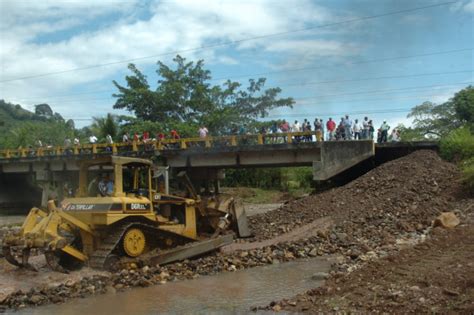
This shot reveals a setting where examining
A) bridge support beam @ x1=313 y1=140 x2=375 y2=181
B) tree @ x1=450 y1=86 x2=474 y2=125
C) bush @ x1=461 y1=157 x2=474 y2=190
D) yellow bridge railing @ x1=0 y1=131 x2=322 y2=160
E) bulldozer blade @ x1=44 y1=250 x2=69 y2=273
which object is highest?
tree @ x1=450 y1=86 x2=474 y2=125

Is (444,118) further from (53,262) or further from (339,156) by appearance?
(53,262)

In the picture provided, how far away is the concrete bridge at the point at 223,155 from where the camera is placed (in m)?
25.5

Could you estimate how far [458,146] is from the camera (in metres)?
23.9

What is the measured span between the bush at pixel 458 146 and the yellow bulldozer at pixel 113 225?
42.0ft

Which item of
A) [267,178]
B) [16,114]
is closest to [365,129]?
[267,178]

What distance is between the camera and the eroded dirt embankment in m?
12.4

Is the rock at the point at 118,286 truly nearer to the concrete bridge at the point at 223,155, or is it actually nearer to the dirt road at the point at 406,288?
the dirt road at the point at 406,288

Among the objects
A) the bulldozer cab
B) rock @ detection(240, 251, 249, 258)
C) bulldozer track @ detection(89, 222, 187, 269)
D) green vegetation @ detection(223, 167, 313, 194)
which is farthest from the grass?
bulldozer track @ detection(89, 222, 187, 269)

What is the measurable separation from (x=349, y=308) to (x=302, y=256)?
7481mm

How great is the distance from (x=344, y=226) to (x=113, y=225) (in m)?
8.60

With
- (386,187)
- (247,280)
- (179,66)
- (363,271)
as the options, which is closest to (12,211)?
(179,66)

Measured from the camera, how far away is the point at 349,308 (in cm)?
860

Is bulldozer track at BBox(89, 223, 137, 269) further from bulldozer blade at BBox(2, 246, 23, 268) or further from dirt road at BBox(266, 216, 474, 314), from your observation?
dirt road at BBox(266, 216, 474, 314)

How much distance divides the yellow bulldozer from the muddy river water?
147 centimetres
